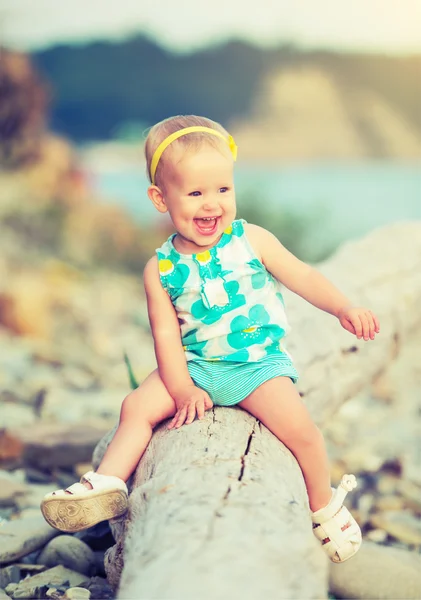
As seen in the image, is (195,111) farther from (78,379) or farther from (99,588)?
(99,588)

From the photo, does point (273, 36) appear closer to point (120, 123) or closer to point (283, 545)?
point (120, 123)

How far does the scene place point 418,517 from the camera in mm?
4203

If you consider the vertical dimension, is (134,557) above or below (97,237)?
below

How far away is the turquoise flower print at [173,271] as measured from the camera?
113 inches

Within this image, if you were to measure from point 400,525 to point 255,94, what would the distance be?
8456 mm

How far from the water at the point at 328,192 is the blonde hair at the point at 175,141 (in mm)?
7278

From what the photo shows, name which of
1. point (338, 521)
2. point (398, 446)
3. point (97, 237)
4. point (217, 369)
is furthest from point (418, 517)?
point (97, 237)

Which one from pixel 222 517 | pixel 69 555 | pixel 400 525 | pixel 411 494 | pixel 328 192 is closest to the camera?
pixel 222 517

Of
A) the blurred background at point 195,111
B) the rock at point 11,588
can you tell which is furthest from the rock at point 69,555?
the blurred background at point 195,111

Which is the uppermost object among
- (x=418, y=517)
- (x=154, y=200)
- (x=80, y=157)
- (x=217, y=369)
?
(x=80, y=157)

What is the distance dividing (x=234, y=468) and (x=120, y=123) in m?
10.1

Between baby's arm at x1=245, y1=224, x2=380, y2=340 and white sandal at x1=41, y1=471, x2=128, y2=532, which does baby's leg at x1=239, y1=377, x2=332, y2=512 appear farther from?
white sandal at x1=41, y1=471, x2=128, y2=532

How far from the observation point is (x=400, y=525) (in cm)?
404

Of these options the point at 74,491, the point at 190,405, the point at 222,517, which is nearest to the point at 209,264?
the point at 190,405
